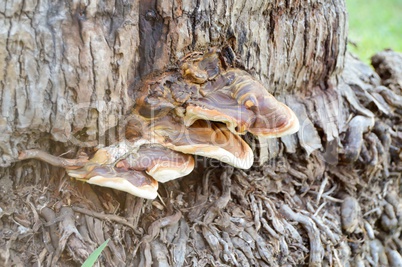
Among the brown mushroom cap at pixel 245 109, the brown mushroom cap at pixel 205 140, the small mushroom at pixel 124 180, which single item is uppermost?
the brown mushroom cap at pixel 245 109

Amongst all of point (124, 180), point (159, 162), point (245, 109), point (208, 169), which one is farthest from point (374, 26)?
point (124, 180)

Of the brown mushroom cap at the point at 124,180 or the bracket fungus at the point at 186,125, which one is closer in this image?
the brown mushroom cap at the point at 124,180

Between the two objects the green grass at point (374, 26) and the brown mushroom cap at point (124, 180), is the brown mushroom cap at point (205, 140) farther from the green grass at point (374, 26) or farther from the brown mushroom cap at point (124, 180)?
the green grass at point (374, 26)

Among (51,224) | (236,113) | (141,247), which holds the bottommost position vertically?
(141,247)

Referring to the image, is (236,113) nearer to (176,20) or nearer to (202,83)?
(202,83)

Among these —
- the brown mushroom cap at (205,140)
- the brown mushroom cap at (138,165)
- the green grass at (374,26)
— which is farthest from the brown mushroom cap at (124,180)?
the green grass at (374,26)

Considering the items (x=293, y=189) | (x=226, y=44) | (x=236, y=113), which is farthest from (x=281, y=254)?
(x=226, y=44)

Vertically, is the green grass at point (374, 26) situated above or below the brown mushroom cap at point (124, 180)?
below

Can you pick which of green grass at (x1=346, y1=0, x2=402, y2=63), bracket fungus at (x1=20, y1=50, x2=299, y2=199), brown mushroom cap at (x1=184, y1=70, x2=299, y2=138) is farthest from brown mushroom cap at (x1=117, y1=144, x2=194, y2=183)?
green grass at (x1=346, y1=0, x2=402, y2=63)
